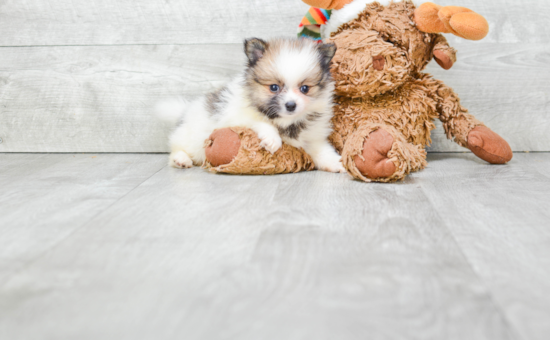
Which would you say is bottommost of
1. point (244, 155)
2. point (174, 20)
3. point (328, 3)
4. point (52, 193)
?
point (52, 193)

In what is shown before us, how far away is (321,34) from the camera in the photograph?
175 cm

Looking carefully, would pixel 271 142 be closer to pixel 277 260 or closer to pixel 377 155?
pixel 377 155

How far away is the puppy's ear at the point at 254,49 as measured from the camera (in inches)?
59.2

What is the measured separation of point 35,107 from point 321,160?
1.43 meters

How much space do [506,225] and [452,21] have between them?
697 millimetres

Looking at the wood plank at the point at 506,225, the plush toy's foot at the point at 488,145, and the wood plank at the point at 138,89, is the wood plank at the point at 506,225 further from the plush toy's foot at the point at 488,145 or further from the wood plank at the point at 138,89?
the wood plank at the point at 138,89

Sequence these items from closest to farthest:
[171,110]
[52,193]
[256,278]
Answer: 1. [256,278]
2. [52,193]
3. [171,110]

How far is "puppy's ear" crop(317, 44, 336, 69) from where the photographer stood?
150 cm

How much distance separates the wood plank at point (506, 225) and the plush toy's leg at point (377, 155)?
4.3 inches

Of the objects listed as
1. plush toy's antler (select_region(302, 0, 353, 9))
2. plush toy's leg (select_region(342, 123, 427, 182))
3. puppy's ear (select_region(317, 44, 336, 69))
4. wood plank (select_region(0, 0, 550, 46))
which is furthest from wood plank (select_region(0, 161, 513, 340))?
wood plank (select_region(0, 0, 550, 46))

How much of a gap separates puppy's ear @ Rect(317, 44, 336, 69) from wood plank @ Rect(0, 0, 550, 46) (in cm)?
53

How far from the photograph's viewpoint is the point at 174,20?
2.02 meters

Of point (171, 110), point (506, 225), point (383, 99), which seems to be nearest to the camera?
point (506, 225)

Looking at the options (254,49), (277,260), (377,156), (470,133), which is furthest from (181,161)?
(470,133)
